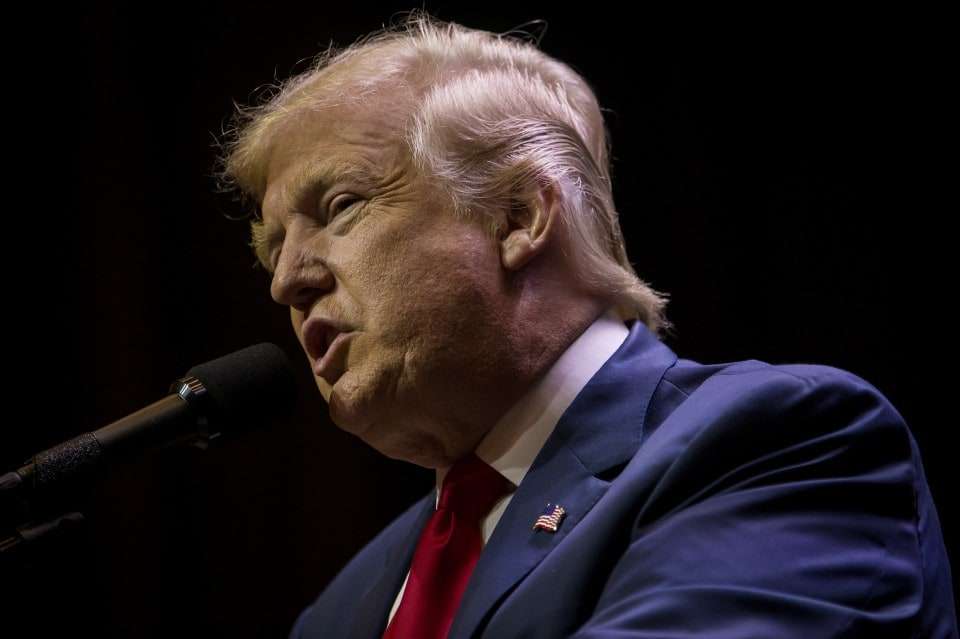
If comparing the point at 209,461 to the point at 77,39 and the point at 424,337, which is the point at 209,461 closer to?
the point at 77,39

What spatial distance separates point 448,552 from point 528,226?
559 mm

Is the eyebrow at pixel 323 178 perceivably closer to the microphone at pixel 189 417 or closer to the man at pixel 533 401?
the man at pixel 533 401

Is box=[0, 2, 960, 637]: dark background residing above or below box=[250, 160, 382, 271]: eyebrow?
below

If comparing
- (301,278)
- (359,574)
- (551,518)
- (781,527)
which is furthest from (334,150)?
(781,527)

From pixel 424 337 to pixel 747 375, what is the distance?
50cm

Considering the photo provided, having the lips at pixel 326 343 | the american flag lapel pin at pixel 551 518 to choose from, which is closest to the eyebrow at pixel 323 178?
the lips at pixel 326 343

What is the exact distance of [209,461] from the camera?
9.51 ft

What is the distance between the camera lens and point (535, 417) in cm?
168

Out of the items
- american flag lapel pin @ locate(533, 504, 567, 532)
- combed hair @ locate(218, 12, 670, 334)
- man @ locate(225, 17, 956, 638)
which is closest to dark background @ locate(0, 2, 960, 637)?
combed hair @ locate(218, 12, 670, 334)

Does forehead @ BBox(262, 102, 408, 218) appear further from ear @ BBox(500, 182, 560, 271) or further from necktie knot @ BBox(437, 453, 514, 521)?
necktie knot @ BBox(437, 453, 514, 521)

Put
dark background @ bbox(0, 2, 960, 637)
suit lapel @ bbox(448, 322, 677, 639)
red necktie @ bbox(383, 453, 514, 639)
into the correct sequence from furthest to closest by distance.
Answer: dark background @ bbox(0, 2, 960, 637), red necktie @ bbox(383, 453, 514, 639), suit lapel @ bbox(448, 322, 677, 639)

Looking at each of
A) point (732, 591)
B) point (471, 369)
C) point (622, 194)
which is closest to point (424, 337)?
point (471, 369)

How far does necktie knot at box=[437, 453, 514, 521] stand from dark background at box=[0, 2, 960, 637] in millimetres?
1171

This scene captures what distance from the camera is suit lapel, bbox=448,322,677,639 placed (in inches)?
57.1
